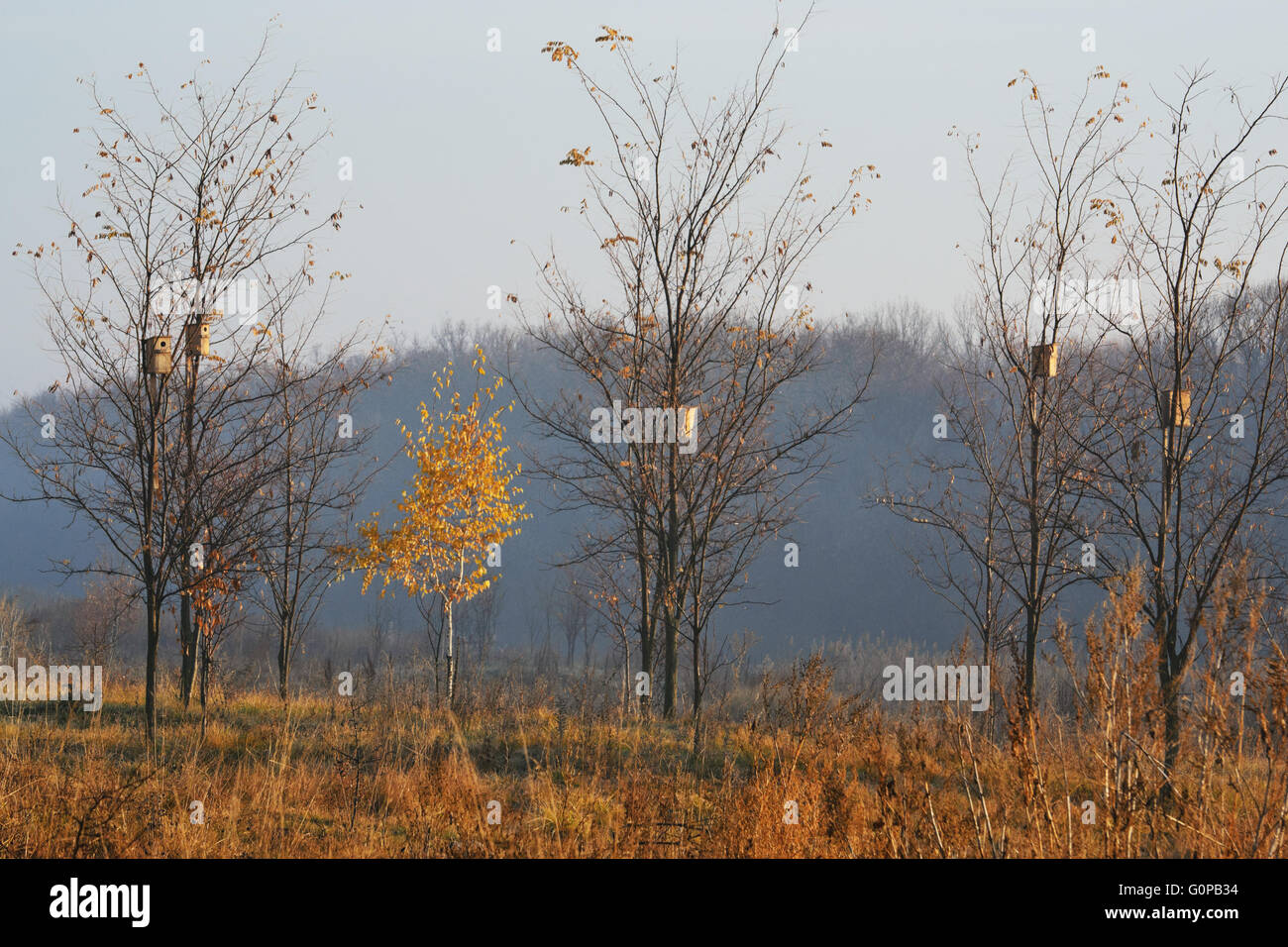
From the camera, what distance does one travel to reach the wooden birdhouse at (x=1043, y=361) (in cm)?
938

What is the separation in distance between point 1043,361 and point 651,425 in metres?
3.78

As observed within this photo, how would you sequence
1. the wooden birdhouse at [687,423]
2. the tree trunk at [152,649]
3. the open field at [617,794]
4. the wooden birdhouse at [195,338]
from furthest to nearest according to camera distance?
the wooden birdhouse at [687,423], the wooden birdhouse at [195,338], the tree trunk at [152,649], the open field at [617,794]

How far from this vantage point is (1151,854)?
12.0 feet

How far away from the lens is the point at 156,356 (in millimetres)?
7996

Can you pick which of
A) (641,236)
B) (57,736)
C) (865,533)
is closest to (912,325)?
(865,533)

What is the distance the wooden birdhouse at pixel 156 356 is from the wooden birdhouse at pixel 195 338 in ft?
0.68

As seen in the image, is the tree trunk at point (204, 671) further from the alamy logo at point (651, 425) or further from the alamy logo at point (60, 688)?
the alamy logo at point (651, 425)

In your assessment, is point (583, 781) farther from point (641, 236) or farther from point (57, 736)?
point (641, 236)

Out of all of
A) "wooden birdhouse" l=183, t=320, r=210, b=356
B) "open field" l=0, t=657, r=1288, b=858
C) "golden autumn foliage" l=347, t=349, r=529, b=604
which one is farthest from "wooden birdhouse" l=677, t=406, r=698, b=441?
"golden autumn foliage" l=347, t=349, r=529, b=604

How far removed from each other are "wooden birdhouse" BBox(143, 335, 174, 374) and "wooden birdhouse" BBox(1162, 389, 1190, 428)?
7.90 metres

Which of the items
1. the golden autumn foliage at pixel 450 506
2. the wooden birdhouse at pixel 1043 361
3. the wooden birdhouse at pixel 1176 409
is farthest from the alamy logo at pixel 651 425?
the wooden birdhouse at pixel 1176 409

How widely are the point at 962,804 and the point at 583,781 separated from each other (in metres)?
2.93

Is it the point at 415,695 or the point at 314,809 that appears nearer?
the point at 314,809

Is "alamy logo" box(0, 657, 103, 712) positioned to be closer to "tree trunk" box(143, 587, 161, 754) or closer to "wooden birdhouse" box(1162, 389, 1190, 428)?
"tree trunk" box(143, 587, 161, 754)
